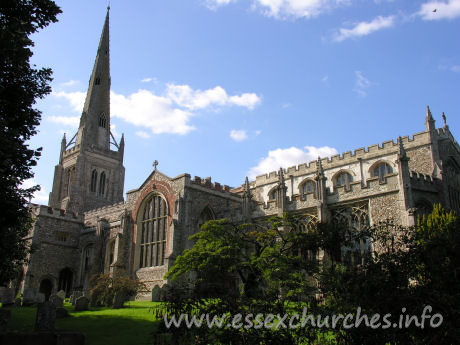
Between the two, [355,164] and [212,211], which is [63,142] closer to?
[212,211]

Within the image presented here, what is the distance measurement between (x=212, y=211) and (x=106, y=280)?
821cm

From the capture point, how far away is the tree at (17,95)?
11.8 metres

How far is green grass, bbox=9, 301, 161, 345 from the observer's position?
43.3 feet

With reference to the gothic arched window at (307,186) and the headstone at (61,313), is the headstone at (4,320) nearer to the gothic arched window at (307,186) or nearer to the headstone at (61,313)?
the headstone at (61,313)

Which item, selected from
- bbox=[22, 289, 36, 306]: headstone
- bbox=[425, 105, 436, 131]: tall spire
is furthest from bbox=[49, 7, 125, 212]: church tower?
bbox=[425, 105, 436, 131]: tall spire

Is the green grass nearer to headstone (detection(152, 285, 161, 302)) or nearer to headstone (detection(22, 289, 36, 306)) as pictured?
headstone (detection(152, 285, 161, 302))

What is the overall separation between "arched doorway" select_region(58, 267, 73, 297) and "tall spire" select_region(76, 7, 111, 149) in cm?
2239

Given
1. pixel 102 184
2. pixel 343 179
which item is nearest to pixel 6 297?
pixel 343 179

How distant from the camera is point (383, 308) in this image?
280 inches

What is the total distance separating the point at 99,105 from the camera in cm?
5975

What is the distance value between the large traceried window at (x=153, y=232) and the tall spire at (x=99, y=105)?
94.1 ft

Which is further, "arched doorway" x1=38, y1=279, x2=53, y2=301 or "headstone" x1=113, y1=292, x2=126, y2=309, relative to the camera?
"arched doorway" x1=38, y1=279, x2=53, y2=301

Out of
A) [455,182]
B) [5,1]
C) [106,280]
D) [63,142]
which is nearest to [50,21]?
[5,1]

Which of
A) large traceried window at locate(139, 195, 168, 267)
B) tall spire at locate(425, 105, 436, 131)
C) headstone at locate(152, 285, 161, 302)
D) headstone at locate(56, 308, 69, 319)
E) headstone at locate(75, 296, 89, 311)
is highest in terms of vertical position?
tall spire at locate(425, 105, 436, 131)
